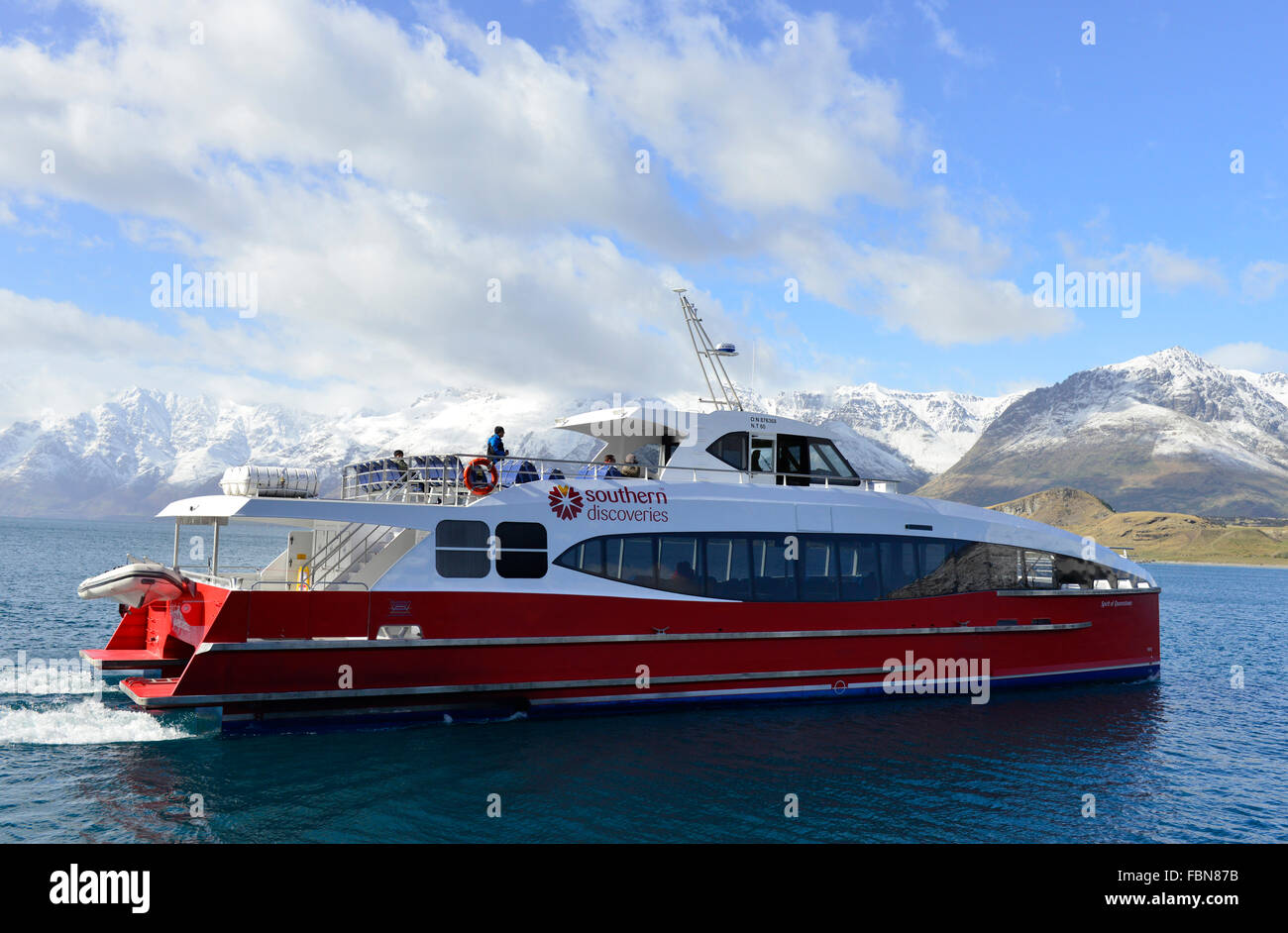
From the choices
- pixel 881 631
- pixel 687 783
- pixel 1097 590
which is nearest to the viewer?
pixel 687 783

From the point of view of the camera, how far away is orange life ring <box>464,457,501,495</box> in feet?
41.4

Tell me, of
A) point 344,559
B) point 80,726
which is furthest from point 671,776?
point 80,726

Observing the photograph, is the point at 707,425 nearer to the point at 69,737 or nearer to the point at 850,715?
the point at 850,715

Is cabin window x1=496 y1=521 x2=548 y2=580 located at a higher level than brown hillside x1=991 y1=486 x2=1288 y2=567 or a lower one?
higher

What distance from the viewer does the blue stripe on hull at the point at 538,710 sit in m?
11.5

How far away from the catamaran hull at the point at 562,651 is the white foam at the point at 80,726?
0.63 m

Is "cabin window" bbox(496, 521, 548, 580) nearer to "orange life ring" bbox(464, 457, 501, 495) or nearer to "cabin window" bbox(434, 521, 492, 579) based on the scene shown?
"cabin window" bbox(434, 521, 492, 579)

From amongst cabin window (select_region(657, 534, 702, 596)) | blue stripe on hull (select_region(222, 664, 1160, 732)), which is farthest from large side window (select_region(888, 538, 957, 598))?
cabin window (select_region(657, 534, 702, 596))

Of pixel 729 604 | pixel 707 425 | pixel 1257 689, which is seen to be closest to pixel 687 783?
pixel 729 604

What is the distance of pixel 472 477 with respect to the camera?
12.6 m

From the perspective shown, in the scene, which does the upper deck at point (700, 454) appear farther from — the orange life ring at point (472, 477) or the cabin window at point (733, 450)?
the orange life ring at point (472, 477)

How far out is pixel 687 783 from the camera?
10.7 metres

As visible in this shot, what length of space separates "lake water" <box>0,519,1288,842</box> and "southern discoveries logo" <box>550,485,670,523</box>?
9.95 feet

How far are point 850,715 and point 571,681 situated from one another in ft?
15.4
